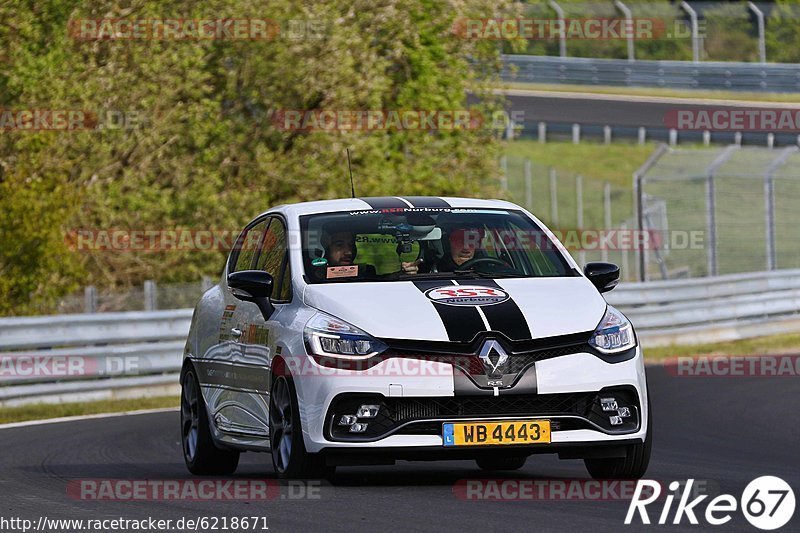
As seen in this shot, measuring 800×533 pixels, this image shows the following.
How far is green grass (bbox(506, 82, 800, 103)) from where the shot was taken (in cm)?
5378

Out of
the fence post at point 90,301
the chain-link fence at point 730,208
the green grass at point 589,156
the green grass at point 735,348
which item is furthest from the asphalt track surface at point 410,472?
the green grass at point 589,156

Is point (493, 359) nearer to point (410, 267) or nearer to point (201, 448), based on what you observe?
point (410, 267)

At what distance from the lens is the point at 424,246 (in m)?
10.0

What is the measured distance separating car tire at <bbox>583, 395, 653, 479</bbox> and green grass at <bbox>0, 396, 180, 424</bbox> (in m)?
9.98

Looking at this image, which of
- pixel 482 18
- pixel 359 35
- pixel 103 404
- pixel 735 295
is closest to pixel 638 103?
pixel 482 18

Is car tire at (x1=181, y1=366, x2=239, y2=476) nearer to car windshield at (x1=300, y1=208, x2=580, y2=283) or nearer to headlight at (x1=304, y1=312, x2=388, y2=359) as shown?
car windshield at (x1=300, y1=208, x2=580, y2=283)

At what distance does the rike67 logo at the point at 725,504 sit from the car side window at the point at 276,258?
7.63 feet

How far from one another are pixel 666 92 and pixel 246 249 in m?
48.9

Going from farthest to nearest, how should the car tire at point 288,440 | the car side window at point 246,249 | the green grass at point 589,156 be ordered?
the green grass at point 589,156 < the car side window at point 246,249 < the car tire at point 288,440

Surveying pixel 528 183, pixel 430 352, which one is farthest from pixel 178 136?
pixel 430 352

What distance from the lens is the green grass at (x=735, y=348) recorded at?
24.2 meters

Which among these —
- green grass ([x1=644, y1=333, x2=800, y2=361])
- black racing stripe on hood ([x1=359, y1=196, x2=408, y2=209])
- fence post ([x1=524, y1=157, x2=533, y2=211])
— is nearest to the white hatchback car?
black racing stripe on hood ([x1=359, y1=196, x2=408, y2=209])

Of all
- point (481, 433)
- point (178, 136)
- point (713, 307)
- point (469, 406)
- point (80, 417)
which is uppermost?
point (469, 406)

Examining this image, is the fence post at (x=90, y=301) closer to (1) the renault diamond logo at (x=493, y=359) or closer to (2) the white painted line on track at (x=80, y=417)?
(2) the white painted line on track at (x=80, y=417)
